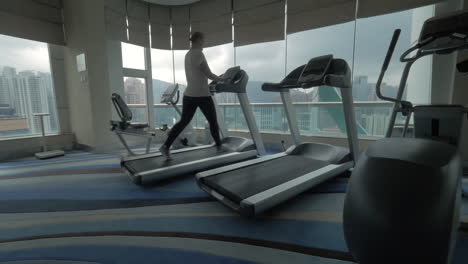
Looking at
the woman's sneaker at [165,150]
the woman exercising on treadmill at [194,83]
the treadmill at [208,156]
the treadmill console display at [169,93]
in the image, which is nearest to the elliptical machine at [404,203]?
the treadmill at [208,156]

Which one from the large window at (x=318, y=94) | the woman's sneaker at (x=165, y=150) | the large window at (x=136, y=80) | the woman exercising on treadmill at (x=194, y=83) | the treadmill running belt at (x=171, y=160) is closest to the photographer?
the treadmill running belt at (x=171, y=160)

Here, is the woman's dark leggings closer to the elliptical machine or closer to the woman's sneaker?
the woman's sneaker

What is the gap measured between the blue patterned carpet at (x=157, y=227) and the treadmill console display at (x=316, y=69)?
1106 millimetres

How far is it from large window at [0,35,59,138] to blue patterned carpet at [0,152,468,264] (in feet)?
7.16

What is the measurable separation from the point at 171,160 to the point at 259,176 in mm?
1288

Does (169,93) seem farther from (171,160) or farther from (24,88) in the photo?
(24,88)

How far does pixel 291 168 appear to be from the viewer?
223cm

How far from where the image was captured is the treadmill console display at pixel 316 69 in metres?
2.15

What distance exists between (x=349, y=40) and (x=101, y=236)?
3901 millimetres

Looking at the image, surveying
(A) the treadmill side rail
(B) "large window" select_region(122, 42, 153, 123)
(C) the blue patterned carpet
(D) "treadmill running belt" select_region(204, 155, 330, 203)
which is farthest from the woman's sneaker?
(B) "large window" select_region(122, 42, 153, 123)

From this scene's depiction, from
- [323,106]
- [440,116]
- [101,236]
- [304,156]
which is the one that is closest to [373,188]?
[440,116]

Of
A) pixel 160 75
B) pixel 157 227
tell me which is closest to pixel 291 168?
pixel 157 227

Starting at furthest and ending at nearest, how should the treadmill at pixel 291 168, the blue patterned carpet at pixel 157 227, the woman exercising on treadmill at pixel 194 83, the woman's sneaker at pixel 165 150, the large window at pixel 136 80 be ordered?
1. the large window at pixel 136 80
2. the woman's sneaker at pixel 165 150
3. the woman exercising on treadmill at pixel 194 83
4. the treadmill at pixel 291 168
5. the blue patterned carpet at pixel 157 227

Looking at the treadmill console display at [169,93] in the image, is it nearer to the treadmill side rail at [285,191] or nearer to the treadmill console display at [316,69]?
the treadmill console display at [316,69]
